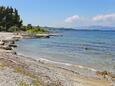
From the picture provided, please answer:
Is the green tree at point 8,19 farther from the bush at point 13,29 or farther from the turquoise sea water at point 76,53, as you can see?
the turquoise sea water at point 76,53

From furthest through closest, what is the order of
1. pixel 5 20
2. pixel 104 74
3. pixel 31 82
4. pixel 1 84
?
pixel 5 20 → pixel 104 74 → pixel 31 82 → pixel 1 84

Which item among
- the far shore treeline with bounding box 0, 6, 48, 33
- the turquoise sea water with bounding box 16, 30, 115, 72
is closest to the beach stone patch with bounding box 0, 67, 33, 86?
the turquoise sea water with bounding box 16, 30, 115, 72

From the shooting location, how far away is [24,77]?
16.6m

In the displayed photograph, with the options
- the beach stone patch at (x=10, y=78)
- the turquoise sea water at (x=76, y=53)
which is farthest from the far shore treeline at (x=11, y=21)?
the beach stone patch at (x=10, y=78)

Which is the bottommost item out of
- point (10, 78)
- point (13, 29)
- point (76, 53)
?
point (13, 29)

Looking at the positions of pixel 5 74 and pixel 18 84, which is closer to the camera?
pixel 18 84

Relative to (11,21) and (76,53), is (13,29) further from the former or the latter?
(76,53)

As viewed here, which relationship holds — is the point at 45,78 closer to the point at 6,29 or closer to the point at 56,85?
the point at 56,85

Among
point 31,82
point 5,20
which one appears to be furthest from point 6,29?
point 31,82

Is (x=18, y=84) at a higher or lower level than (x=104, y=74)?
higher

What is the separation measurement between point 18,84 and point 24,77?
164 centimetres

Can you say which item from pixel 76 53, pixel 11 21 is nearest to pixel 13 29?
pixel 11 21

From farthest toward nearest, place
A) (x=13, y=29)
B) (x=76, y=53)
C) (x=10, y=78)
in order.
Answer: (x=13, y=29) → (x=76, y=53) → (x=10, y=78)

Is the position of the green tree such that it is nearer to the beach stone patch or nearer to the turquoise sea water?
the turquoise sea water
